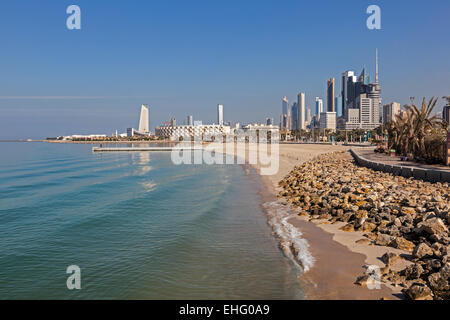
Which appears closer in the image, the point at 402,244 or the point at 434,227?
the point at 434,227

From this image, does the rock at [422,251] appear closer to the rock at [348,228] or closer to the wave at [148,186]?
the rock at [348,228]

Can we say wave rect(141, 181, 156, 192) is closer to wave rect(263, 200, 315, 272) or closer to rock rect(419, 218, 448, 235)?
wave rect(263, 200, 315, 272)

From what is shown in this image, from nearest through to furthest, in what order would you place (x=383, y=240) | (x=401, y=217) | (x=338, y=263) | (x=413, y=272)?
1. (x=413, y=272)
2. (x=338, y=263)
3. (x=383, y=240)
4. (x=401, y=217)

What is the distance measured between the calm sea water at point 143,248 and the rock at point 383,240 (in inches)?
103

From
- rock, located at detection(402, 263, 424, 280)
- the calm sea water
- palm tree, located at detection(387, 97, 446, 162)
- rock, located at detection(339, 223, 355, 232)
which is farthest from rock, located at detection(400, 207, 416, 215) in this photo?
palm tree, located at detection(387, 97, 446, 162)

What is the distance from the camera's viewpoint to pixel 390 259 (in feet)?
26.6

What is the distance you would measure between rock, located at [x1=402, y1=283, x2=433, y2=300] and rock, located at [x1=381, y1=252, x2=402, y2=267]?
152cm

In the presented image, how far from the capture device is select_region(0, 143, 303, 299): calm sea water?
26.0 ft

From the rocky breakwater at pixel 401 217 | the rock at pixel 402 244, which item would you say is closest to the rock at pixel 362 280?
the rocky breakwater at pixel 401 217

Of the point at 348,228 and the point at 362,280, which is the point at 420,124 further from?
the point at 362,280

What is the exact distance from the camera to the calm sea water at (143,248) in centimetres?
791

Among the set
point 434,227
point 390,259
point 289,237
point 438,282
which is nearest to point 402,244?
point 434,227

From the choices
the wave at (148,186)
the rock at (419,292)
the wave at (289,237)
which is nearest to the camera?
the rock at (419,292)

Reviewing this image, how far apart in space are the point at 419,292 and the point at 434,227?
319 cm
